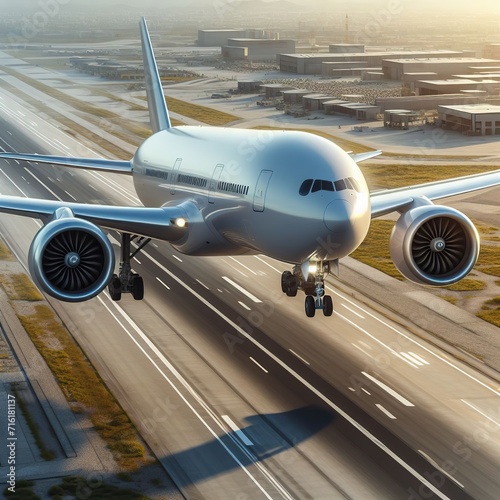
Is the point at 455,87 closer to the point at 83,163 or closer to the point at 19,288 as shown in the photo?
the point at 83,163

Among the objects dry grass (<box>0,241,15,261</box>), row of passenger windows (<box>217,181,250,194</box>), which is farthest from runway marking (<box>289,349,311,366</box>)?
dry grass (<box>0,241,15,261</box>)

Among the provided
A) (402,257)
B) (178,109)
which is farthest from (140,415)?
(178,109)

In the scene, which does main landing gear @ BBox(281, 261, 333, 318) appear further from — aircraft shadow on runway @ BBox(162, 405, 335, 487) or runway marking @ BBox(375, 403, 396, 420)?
aircraft shadow on runway @ BBox(162, 405, 335, 487)

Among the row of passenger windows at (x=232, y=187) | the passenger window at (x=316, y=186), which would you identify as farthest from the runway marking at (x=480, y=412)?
the row of passenger windows at (x=232, y=187)

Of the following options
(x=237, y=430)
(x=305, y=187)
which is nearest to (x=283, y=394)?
(x=237, y=430)

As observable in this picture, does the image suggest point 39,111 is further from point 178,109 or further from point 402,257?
point 402,257

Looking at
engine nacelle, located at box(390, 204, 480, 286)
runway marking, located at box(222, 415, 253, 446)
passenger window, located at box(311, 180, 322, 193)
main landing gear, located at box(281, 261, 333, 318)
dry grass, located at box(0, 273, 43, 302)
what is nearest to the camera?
runway marking, located at box(222, 415, 253, 446)
